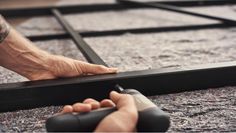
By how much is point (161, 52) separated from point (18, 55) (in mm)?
468

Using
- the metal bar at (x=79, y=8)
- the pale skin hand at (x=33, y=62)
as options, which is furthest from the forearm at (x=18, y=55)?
the metal bar at (x=79, y=8)

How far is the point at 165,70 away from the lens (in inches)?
30.4

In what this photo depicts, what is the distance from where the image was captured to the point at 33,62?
2.74 feet

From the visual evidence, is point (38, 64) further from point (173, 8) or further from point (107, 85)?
point (173, 8)

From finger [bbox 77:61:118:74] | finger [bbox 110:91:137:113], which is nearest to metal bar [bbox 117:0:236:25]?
finger [bbox 77:61:118:74]

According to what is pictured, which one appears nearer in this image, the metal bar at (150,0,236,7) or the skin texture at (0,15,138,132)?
the skin texture at (0,15,138,132)

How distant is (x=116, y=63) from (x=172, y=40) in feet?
1.10

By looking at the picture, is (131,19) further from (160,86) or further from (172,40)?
(160,86)

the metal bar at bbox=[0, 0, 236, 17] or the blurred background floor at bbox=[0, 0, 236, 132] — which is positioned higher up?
the metal bar at bbox=[0, 0, 236, 17]

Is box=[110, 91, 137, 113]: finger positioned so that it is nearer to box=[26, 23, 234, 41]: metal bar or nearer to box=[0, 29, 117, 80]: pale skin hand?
box=[0, 29, 117, 80]: pale skin hand

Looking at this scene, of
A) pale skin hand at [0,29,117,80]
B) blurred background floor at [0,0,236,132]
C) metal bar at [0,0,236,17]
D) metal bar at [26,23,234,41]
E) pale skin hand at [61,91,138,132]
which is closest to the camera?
pale skin hand at [61,91,138,132]

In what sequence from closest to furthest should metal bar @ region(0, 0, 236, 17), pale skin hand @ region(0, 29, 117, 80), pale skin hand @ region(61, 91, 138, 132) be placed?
1. pale skin hand @ region(61, 91, 138, 132)
2. pale skin hand @ region(0, 29, 117, 80)
3. metal bar @ region(0, 0, 236, 17)

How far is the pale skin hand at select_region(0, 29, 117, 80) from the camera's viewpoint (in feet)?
2.56

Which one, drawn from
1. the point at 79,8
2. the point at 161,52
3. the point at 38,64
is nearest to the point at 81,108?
the point at 38,64
